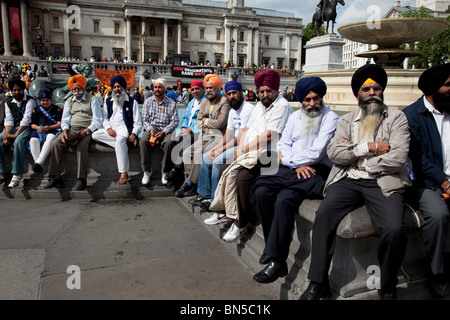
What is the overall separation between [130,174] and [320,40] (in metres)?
17.8

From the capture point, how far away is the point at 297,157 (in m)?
3.64

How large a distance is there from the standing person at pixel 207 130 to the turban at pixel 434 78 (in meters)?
2.92

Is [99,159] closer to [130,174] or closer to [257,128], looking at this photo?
[130,174]

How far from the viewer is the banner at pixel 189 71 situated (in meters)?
39.2

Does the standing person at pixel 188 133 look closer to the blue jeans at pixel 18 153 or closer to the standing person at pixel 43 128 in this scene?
the standing person at pixel 43 128

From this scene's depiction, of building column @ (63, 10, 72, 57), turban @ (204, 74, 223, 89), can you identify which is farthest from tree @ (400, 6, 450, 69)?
building column @ (63, 10, 72, 57)

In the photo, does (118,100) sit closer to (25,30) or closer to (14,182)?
(14,182)

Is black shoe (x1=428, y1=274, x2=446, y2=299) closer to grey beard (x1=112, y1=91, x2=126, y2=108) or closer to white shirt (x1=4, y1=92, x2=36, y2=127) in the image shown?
grey beard (x1=112, y1=91, x2=126, y2=108)

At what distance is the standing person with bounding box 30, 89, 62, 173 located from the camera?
586 cm

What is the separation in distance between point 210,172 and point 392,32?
6.90m

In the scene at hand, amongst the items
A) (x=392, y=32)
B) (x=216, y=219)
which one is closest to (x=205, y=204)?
(x=216, y=219)

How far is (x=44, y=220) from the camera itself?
4770 mm

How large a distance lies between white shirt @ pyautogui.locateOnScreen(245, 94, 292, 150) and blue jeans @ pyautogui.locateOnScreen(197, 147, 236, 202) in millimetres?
487

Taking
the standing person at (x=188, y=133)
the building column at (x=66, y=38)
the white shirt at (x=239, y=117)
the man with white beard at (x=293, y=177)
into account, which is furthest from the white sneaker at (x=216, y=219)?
the building column at (x=66, y=38)
